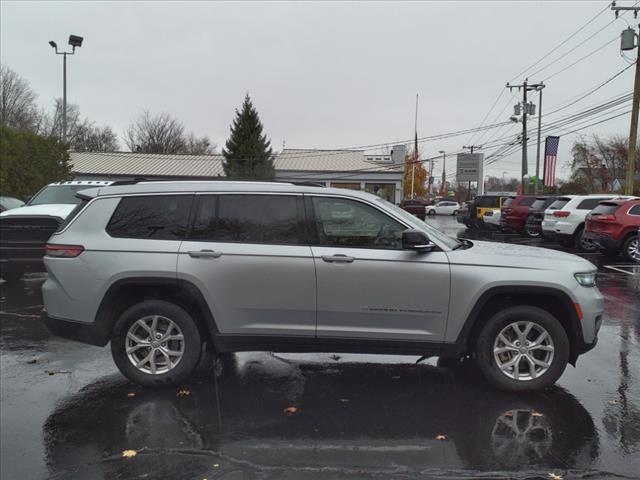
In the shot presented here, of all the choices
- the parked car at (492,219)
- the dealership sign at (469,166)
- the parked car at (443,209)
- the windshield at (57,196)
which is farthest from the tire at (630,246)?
the dealership sign at (469,166)

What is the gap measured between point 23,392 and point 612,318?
754cm

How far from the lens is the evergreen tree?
4444 cm

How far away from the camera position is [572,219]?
53.4 feet

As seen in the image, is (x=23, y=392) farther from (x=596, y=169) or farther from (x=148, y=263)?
(x=596, y=169)

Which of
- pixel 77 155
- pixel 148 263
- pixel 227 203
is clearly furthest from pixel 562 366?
pixel 77 155

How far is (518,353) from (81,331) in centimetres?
382

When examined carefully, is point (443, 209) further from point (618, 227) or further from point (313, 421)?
point (313, 421)

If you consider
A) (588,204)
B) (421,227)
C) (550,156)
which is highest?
(550,156)

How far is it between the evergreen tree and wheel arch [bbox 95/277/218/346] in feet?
129

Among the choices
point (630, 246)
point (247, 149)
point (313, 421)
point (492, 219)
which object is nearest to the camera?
point (313, 421)

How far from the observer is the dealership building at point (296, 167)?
4419cm

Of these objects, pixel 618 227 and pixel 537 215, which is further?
pixel 537 215

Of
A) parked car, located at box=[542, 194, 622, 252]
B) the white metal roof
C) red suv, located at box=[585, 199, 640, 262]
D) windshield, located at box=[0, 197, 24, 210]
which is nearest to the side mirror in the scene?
red suv, located at box=[585, 199, 640, 262]

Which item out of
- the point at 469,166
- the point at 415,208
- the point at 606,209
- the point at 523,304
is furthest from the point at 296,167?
the point at 523,304
